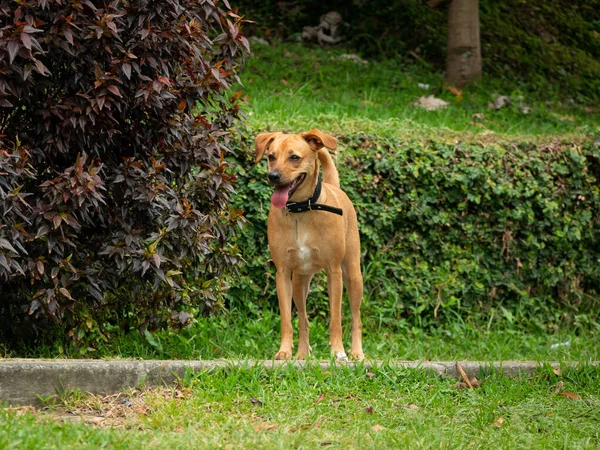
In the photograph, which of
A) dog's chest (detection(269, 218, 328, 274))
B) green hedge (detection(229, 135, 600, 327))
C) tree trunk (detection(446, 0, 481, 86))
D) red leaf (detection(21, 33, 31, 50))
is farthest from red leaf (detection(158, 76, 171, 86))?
tree trunk (detection(446, 0, 481, 86))

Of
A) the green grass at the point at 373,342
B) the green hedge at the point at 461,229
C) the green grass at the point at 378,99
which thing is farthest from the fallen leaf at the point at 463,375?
the green grass at the point at 378,99

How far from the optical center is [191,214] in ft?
17.8

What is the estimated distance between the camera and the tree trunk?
1277cm

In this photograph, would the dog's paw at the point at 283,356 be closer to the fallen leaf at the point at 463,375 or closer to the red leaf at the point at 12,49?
the fallen leaf at the point at 463,375

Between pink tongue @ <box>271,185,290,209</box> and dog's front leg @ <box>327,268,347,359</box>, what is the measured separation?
0.71m

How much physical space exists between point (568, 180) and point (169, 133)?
15.8 feet

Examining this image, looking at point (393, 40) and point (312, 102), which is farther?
point (393, 40)

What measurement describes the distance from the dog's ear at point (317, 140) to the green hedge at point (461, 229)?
66.8 inches

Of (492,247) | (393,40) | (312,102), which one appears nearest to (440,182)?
(492,247)

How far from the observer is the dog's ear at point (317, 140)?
217 inches

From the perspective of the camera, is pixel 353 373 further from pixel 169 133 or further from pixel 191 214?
pixel 169 133

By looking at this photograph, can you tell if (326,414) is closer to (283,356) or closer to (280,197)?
(283,356)

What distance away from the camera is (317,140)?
5.55 metres

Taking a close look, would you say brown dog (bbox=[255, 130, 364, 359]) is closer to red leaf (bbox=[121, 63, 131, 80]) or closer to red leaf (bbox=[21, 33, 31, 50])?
red leaf (bbox=[121, 63, 131, 80])
